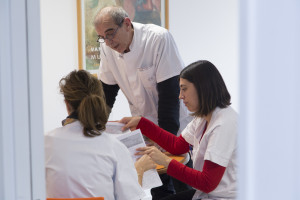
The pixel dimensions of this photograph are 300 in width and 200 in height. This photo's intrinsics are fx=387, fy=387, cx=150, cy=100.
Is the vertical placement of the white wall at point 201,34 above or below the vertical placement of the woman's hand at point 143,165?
above

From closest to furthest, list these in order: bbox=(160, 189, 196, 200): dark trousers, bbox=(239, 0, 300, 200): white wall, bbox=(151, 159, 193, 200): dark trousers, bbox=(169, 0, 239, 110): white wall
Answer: bbox=(239, 0, 300, 200): white wall
bbox=(160, 189, 196, 200): dark trousers
bbox=(151, 159, 193, 200): dark trousers
bbox=(169, 0, 239, 110): white wall

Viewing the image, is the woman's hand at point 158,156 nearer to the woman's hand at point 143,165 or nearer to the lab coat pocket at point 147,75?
the woman's hand at point 143,165

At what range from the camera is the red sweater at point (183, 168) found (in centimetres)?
164

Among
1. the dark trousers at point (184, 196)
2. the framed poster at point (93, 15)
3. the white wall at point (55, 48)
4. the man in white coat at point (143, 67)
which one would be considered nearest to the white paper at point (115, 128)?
the man in white coat at point (143, 67)

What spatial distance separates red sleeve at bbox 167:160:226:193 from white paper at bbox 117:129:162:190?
0.08 metres

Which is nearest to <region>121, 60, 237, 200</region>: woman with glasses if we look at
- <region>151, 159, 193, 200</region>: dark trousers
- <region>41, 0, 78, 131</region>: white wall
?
<region>151, 159, 193, 200</region>: dark trousers

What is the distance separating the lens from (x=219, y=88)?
5.80 feet

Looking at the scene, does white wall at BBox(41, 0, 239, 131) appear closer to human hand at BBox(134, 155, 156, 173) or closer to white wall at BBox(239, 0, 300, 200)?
human hand at BBox(134, 155, 156, 173)

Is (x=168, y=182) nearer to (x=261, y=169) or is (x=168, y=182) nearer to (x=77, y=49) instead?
(x=77, y=49)

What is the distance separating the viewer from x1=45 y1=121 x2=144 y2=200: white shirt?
1394 mm

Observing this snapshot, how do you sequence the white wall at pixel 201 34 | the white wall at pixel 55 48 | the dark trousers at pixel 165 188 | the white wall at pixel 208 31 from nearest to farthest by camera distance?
the dark trousers at pixel 165 188, the white wall at pixel 55 48, the white wall at pixel 201 34, the white wall at pixel 208 31

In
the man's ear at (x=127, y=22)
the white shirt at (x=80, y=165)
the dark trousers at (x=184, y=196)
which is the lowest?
the dark trousers at (x=184, y=196)

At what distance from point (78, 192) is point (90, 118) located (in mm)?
276

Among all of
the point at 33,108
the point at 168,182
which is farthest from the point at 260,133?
the point at 168,182
